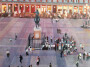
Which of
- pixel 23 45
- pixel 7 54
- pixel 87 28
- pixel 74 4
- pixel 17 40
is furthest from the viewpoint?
pixel 74 4

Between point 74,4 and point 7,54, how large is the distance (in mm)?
67314

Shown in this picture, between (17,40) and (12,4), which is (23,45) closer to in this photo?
(17,40)

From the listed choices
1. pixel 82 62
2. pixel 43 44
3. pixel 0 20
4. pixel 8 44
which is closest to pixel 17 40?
pixel 8 44

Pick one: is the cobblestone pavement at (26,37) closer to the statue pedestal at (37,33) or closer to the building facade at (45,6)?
the statue pedestal at (37,33)

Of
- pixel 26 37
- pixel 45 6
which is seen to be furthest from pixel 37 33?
pixel 45 6

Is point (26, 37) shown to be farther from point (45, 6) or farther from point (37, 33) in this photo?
point (45, 6)

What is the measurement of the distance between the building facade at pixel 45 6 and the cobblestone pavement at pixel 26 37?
19.2 metres

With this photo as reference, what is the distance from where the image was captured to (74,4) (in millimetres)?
116625

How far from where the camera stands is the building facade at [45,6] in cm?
11644

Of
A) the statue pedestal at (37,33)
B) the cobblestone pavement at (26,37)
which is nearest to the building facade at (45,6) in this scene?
the cobblestone pavement at (26,37)

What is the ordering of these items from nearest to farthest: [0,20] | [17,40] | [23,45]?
[23,45]
[17,40]
[0,20]

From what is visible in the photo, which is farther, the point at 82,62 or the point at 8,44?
the point at 8,44

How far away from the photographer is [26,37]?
Result: 6994cm

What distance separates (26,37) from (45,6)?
49648 millimetres
